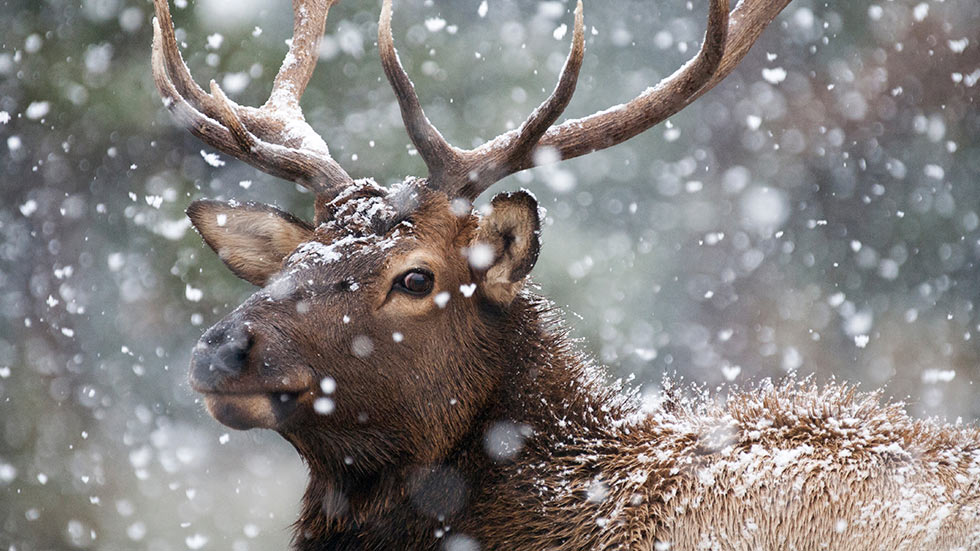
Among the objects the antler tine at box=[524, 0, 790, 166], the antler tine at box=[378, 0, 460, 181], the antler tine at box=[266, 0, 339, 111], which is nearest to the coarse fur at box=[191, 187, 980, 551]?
the antler tine at box=[378, 0, 460, 181]

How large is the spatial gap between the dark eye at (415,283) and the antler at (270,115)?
577 mm

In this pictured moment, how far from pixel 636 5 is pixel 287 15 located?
13.2 ft

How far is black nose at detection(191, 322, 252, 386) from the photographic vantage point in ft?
9.62

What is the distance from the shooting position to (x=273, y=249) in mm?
4004

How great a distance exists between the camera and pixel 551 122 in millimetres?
3602

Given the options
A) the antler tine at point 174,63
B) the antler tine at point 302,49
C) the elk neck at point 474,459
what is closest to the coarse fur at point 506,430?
the elk neck at point 474,459

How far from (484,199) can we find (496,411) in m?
5.44

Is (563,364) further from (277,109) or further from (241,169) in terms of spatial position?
(241,169)

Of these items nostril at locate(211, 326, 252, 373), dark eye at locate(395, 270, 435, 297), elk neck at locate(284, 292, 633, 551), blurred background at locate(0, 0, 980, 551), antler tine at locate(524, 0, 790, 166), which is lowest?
blurred background at locate(0, 0, 980, 551)

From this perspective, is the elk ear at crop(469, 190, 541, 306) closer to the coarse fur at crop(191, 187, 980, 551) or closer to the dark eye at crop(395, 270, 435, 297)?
the coarse fur at crop(191, 187, 980, 551)

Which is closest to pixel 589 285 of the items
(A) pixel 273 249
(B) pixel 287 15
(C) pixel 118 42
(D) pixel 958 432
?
(B) pixel 287 15

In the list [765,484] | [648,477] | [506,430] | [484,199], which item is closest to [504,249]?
[506,430]

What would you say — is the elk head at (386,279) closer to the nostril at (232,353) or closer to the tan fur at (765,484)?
the nostril at (232,353)

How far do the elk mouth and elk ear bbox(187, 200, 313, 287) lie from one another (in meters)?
0.95
